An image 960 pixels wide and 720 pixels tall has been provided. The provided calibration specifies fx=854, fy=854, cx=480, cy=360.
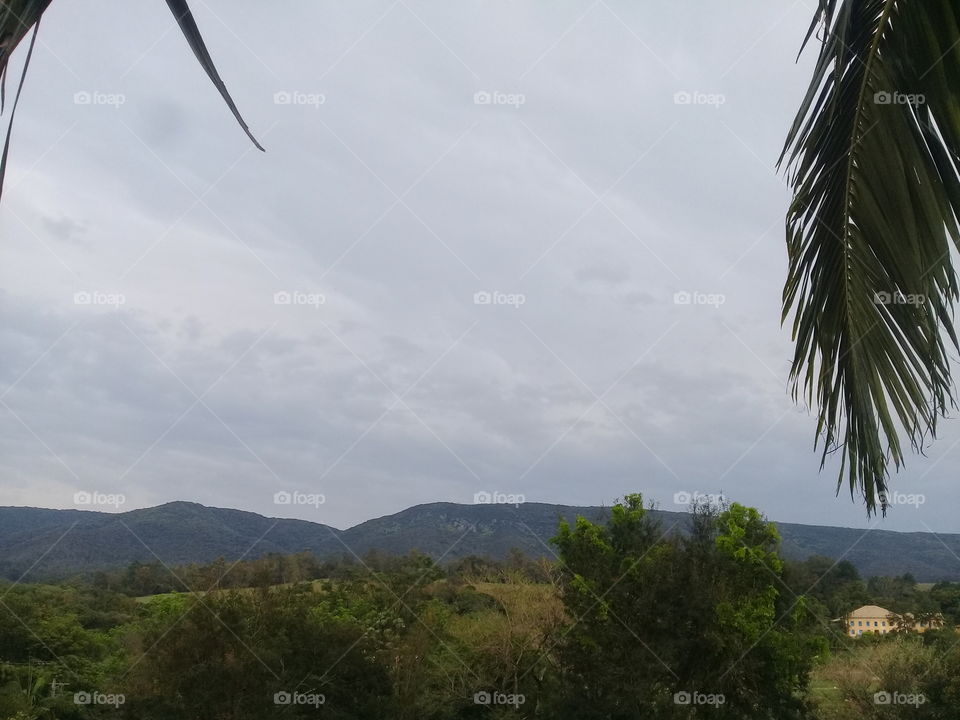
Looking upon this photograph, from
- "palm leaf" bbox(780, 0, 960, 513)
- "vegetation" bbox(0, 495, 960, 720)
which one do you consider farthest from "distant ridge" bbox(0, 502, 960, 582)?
"palm leaf" bbox(780, 0, 960, 513)

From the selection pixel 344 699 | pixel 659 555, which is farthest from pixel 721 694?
pixel 344 699

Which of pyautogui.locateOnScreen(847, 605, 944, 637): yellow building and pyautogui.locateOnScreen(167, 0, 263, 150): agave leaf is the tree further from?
pyautogui.locateOnScreen(167, 0, 263, 150): agave leaf

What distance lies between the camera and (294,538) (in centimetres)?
6531

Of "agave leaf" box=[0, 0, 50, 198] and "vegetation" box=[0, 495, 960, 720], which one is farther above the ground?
"agave leaf" box=[0, 0, 50, 198]

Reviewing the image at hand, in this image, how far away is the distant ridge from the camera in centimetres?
4888

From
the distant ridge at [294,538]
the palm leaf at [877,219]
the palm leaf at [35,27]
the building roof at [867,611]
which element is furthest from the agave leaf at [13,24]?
the building roof at [867,611]

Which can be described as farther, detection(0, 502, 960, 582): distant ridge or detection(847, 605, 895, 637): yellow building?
detection(0, 502, 960, 582): distant ridge

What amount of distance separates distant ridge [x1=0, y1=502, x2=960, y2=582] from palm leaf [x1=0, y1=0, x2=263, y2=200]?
46.9m

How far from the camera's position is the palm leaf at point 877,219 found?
1.93 metres

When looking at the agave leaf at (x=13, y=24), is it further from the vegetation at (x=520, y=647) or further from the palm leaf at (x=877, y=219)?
the vegetation at (x=520, y=647)

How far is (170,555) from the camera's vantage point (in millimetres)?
56656

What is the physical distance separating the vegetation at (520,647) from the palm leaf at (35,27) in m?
26.7

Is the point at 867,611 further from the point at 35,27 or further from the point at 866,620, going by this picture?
the point at 35,27

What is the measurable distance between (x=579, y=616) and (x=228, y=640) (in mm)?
11383
